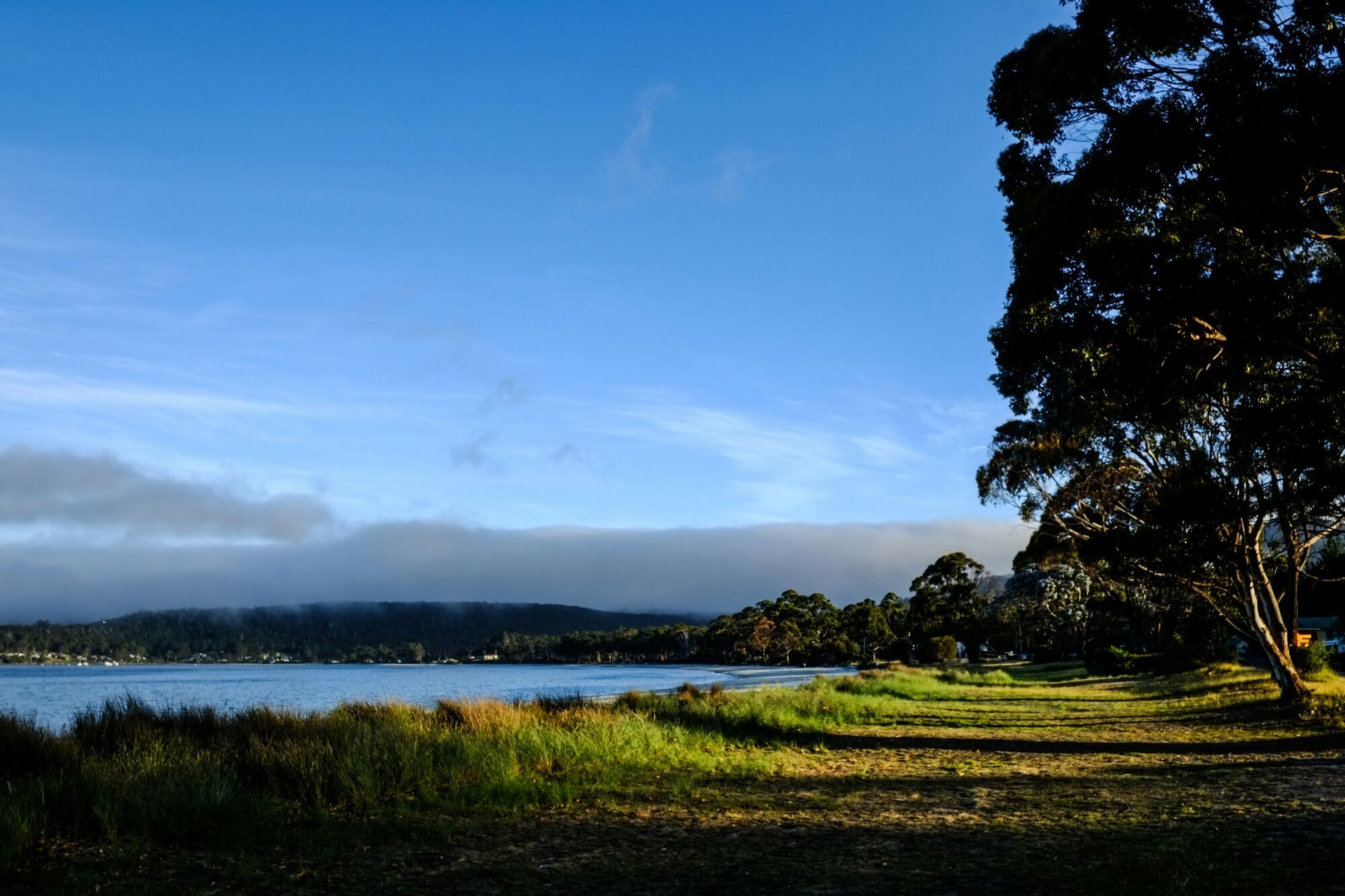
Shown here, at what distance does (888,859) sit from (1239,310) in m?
7.37

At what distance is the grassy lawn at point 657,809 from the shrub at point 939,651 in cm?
6078

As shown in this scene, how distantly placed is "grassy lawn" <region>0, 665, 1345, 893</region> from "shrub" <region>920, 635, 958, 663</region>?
199 feet

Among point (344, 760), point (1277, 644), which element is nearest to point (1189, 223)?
point (344, 760)

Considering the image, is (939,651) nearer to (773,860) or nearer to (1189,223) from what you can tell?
(1189,223)

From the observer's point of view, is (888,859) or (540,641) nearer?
(888,859)

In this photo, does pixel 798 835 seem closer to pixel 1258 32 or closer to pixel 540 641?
pixel 1258 32

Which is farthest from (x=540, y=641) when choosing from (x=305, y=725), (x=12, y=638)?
(x=305, y=725)

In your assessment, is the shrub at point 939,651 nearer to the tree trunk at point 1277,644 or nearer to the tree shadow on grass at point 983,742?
the tree trunk at point 1277,644

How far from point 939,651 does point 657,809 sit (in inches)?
2770

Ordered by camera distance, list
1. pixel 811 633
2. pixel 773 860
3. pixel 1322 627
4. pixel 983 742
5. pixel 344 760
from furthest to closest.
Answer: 1. pixel 811 633
2. pixel 1322 627
3. pixel 983 742
4. pixel 344 760
5. pixel 773 860

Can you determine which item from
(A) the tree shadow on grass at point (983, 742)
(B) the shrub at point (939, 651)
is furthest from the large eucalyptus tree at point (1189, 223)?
(B) the shrub at point (939, 651)

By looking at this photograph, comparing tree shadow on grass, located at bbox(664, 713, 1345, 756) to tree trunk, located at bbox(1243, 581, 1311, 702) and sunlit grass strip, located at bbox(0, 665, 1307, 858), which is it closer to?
sunlit grass strip, located at bbox(0, 665, 1307, 858)

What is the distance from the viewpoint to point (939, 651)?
75.8 meters

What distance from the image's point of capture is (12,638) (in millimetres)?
117875
